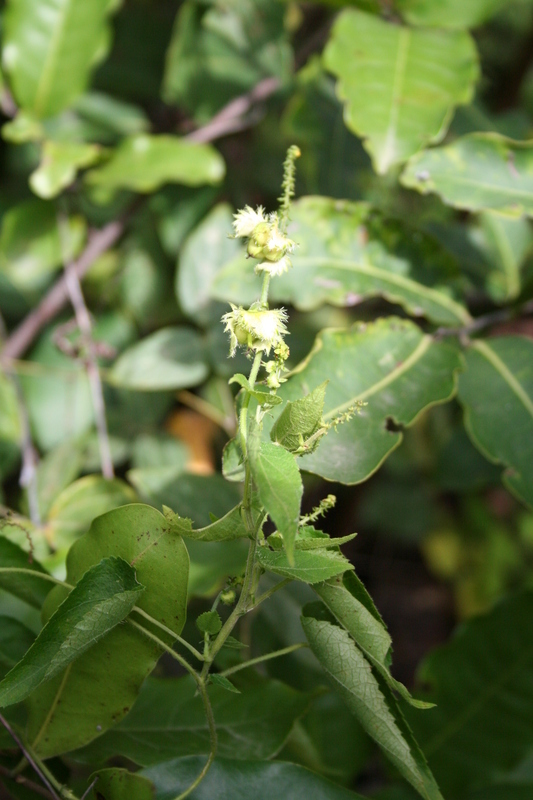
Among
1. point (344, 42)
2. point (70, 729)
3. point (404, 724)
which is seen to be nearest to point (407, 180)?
point (344, 42)

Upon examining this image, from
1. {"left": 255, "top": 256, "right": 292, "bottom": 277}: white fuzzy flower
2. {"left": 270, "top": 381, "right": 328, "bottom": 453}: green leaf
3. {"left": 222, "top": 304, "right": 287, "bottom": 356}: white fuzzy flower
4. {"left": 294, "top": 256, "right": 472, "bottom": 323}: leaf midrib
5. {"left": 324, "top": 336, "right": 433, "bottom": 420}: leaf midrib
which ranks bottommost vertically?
{"left": 324, "top": 336, "right": 433, "bottom": 420}: leaf midrib

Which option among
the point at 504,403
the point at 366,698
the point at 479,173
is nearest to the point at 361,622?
the point at 366,698

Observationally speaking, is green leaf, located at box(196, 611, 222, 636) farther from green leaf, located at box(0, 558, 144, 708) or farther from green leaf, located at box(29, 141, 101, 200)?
green leaf, located at box(29, 141, 101, 200)

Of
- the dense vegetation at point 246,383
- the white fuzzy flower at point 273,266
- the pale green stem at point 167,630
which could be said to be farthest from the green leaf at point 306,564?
the white fuzzy flower at point 273,266

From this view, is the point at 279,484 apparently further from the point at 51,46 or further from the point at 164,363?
the point at 51,46

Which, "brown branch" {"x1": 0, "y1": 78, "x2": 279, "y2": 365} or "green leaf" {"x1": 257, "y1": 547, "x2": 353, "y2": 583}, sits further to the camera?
"brown branch" {"x1": 0, "y1": 78, "x2": 279, "y2": 365}

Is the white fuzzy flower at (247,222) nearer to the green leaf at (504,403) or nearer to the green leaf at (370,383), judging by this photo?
the green leaf at (370,383)

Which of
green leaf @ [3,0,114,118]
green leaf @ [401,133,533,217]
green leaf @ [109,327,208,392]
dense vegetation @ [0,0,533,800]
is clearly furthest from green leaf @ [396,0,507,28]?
green leaf @ [109,327,208,392]

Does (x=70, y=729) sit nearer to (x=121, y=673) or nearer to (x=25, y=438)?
(x=121, y=673)
